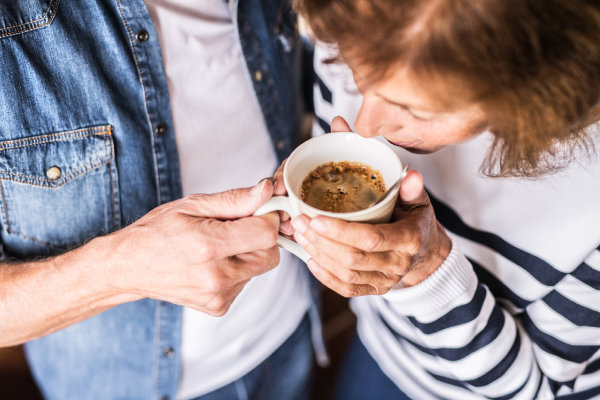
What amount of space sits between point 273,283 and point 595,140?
2.85ft

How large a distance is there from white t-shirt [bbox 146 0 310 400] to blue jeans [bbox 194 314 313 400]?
4cm

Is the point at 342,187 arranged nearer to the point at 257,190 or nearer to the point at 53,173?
the point at 257,190

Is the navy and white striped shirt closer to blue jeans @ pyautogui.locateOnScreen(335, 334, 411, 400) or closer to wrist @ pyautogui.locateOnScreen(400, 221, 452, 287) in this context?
wrist @ pyautogui.locateOnScreen(400, 221, 452, 287)

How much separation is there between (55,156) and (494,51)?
0.89 meters

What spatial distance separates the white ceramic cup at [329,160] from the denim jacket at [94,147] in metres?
0.38

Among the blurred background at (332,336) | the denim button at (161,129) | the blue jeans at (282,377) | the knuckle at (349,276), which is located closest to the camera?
the knuckle at (349,276)

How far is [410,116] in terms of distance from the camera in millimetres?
635

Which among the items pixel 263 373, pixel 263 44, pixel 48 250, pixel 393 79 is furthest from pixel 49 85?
pixel 263 373

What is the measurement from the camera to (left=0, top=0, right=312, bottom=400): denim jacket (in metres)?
0.82

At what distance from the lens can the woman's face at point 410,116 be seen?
0.56 meters

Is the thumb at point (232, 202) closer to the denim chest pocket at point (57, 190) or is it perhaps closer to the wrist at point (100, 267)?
the wrist at point (100, 267)

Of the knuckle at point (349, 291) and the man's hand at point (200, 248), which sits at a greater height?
the man's hand at point (200, 248)

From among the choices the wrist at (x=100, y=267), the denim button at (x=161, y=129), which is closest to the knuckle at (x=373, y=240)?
the wrist at (x=100, y=267)

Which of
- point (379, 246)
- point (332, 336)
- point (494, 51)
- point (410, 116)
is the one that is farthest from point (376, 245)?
point (332, 336)
